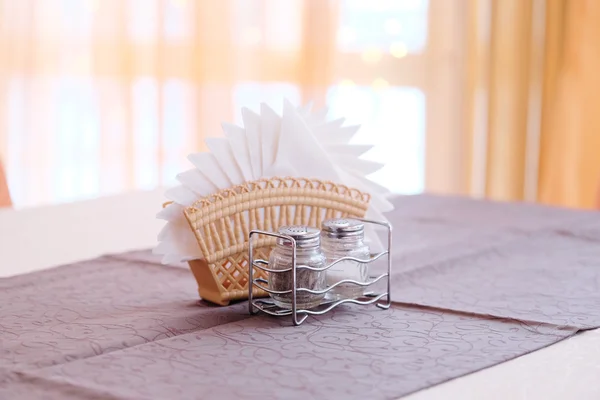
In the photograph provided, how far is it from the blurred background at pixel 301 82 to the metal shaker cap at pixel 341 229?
7.96 ft

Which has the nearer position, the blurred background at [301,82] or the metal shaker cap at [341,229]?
Result: the metal shaker cap at [341,229]

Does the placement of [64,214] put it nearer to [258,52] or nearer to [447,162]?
[258,52]

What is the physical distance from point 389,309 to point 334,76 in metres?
2.54

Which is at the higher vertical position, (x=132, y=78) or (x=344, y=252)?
(x=132, y=78)

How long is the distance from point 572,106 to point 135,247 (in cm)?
230

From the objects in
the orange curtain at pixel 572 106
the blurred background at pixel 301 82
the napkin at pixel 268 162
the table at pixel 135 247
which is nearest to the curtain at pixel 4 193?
the table at pixel 135 247

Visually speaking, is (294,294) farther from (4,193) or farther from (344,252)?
(4,193)

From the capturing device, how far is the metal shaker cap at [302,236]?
0.92 m

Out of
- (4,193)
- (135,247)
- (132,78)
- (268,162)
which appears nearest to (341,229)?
(268,162)

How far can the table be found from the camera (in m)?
0.75

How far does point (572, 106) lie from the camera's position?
10.7ft

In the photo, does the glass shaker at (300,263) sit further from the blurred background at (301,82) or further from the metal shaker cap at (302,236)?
the blurred background at (301,82)

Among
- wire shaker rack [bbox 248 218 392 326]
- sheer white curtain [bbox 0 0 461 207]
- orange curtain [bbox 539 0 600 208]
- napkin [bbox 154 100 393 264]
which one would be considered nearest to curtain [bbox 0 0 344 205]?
sheer white curtain [bbox 0 0 461 207]

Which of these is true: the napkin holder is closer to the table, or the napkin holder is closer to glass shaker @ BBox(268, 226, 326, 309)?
glass shaker @ BBox(268, 226, 326, 309)
